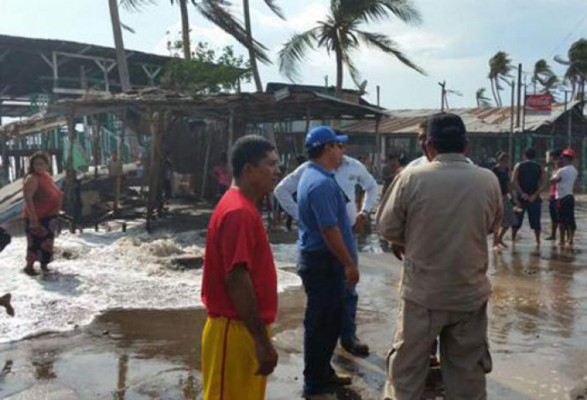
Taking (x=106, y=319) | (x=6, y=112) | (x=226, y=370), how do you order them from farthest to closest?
1. (x=6, y=112)
2. (x=106, y=319)
3. (x=226, y=370)

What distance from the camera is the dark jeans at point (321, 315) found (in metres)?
4.50

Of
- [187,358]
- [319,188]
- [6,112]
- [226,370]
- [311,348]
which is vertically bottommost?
[187,358]

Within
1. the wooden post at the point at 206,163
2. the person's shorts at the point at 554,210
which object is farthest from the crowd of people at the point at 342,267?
the wooden post at the point at 206,163

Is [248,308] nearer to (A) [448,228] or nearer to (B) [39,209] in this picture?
(A) [448,228]

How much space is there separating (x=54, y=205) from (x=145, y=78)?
19.4 meters

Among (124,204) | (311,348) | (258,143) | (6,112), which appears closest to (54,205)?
(311,348)

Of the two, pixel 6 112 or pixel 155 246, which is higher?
pixel 6 112

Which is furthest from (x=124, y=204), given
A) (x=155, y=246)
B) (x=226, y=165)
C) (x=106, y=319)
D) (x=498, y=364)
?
(x=498, y=364)

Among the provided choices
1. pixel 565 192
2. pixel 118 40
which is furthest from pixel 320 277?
pixel 118 40

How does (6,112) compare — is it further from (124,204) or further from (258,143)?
(258,143)

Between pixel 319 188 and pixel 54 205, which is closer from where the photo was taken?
pixel 319 188

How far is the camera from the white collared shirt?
17.8ft

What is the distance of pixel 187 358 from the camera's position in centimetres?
557

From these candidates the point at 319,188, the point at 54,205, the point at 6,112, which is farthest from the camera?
the point at 6,112
